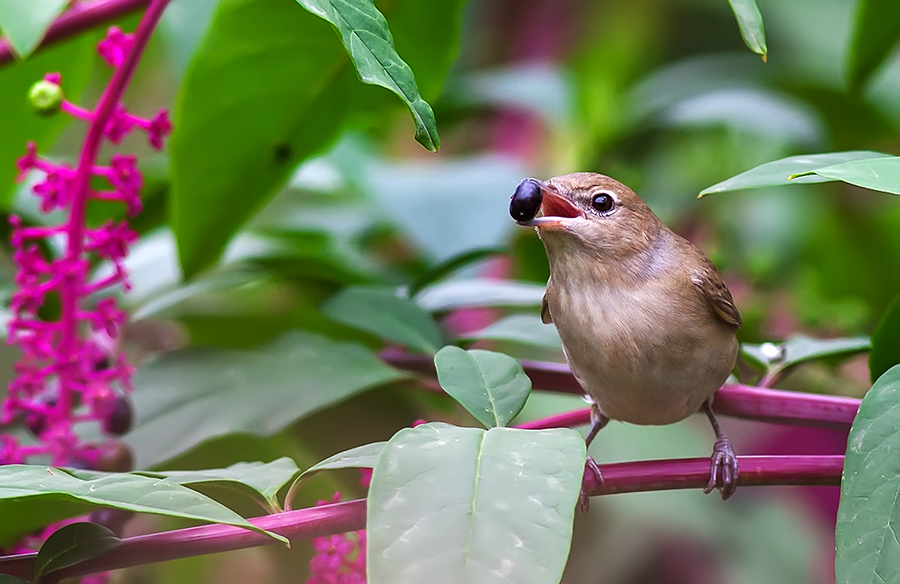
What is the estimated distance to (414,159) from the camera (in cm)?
319

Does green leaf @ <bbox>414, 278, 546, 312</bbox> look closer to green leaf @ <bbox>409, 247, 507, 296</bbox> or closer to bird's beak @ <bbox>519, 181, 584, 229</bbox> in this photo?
green leaf @ <bbox>409, 247, 507, 296</bbox>

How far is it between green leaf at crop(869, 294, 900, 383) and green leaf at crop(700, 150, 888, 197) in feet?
0.76

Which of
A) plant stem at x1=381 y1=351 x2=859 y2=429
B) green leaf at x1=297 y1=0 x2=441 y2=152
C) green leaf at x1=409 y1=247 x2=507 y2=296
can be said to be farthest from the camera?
green leaf at x1=409 y1=247 x2=507 y2=296

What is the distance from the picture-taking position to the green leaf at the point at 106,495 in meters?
0.73

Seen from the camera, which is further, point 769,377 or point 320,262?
point 320,262

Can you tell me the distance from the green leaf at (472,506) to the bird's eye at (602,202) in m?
0.67

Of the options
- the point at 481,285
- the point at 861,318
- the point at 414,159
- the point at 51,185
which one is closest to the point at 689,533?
the point at 861,318

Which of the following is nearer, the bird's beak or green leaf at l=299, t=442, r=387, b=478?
green leaf at l=299, t=442, r=387, b=478

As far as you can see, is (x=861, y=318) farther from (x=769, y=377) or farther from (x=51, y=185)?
(x=51, y=185)

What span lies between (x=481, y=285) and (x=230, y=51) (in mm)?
522

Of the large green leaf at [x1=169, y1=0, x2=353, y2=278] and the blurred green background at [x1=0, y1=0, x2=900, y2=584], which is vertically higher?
the large green leaf at [x1=169, y1=0, x2=353, y2=278]

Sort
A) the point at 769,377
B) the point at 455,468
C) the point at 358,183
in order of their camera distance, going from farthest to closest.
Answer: the point at 358,183
the point at 769,377
the point at 455,468

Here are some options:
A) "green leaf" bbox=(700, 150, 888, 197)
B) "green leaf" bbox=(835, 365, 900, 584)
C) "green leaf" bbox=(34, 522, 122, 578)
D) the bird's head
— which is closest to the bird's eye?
the bird's head

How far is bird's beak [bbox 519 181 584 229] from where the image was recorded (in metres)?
1.33
